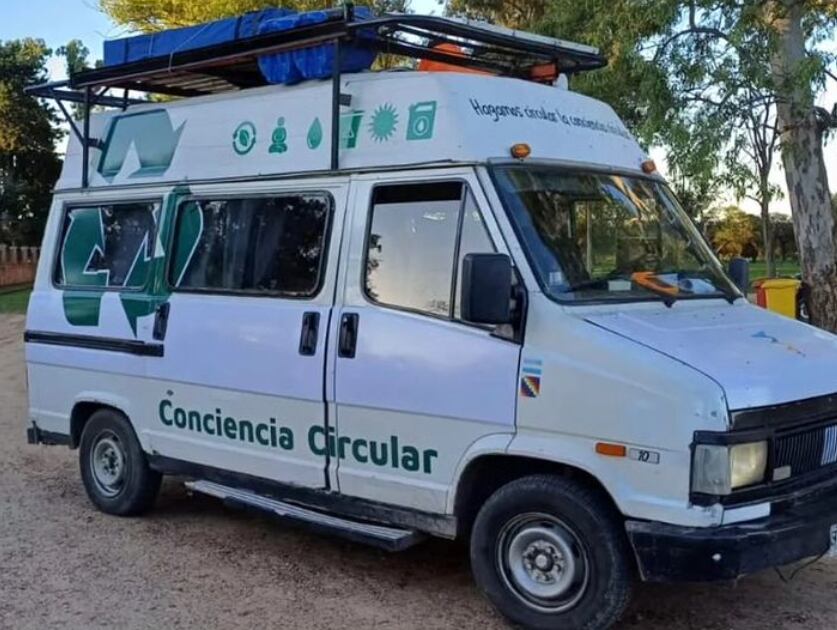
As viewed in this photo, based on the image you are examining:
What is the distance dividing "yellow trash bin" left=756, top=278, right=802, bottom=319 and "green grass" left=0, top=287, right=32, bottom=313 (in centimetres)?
1877

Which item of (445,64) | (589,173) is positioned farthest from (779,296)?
(589,173)

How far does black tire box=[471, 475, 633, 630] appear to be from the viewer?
4.62 m

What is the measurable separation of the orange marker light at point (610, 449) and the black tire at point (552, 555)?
265 millimetres

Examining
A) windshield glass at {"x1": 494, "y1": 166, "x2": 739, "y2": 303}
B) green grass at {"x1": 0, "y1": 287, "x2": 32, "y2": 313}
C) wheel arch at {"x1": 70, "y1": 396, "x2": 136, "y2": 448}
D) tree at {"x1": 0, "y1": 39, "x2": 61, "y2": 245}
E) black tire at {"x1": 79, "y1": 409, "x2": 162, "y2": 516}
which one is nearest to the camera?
windshield glass at {"x1": 494, "y1": 166, "x2": 739, "y2": 303}

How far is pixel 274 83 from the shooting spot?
6336mm

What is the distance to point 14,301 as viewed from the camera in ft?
97.0

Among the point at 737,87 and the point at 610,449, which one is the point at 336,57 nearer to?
the point at 610,449

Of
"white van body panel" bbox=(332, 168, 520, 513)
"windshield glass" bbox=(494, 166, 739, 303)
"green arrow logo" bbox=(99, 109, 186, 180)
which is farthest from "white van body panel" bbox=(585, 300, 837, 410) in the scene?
"green arrow logo" bbox=(99, 109, 186, 180)

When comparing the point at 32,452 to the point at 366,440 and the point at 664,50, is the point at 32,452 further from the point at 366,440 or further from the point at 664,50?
the point at 664,50

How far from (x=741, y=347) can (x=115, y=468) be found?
455 cm

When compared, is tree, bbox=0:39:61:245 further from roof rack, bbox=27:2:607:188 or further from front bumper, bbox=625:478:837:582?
front bumper, bbox=625:478:837:582

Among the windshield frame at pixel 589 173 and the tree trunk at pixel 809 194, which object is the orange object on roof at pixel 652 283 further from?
the tree trunk at pixel 809 194

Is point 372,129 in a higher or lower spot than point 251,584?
higher

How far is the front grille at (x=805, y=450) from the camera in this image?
454 cm
